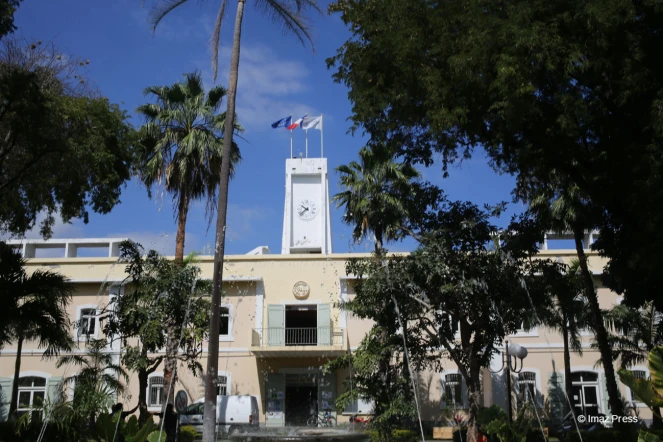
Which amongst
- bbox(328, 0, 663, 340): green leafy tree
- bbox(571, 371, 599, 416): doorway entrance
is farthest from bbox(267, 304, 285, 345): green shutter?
bbox(328, 0, 663, 340): green leafy tree

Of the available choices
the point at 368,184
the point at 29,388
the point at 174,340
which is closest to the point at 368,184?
the point at 368,184

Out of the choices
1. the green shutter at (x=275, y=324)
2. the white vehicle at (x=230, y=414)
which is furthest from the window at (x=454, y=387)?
the white vehicle at (x=230, y=414)

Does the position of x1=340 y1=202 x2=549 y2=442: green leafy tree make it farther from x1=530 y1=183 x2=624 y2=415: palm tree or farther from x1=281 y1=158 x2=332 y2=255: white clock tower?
x1=281 y1=158 x2=332 y2=255: white clock tower

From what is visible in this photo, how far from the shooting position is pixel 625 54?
13.2 meters

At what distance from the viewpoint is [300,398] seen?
29.2m

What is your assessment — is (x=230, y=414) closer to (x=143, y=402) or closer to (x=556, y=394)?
(x=143, y=402)

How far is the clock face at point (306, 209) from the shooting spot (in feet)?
126

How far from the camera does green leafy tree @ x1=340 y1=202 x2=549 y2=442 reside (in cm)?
1608

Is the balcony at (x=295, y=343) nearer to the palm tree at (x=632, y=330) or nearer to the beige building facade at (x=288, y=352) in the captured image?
→ the beige building facade at (x=288, y=352)

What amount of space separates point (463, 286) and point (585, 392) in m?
15.7

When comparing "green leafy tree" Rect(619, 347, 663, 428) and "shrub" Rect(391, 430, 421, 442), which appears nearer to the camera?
"green leafy tree" Rect(619, 347, 663, 428)

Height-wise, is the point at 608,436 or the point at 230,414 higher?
the point at 230,414

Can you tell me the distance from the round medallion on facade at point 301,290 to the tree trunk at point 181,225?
684 centimetres

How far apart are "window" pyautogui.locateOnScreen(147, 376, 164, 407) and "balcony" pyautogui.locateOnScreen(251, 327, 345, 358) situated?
4.14m
